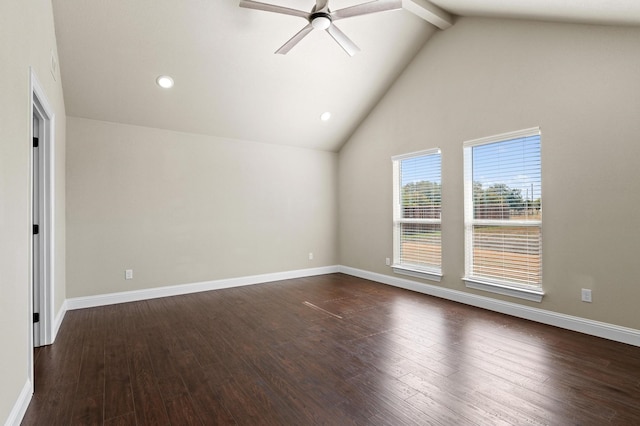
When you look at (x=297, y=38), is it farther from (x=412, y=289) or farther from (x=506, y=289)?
(x=412, y=289)

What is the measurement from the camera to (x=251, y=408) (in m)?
2.01

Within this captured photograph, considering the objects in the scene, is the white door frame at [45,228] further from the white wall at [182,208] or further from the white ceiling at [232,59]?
the white wall at [182,208]

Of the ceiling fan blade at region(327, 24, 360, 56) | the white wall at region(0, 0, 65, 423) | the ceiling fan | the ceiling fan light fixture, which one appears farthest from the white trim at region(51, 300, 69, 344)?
the ceiling fan blade at region(327, 24, 360, 56)

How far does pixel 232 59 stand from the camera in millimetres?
3955

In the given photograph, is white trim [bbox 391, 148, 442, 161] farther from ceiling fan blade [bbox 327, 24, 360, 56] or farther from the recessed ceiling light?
the recessed ceiling light

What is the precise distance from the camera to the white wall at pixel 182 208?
416cm

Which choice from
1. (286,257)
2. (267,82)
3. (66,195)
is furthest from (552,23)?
(66,195)

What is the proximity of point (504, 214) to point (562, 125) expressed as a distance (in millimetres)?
1123

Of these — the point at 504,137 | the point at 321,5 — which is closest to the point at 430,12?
the point at 504,137

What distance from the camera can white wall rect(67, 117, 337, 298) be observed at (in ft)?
13.6

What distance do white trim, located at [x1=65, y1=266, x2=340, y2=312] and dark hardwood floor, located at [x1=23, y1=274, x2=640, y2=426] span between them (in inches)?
9.6

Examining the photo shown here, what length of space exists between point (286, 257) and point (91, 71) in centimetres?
386

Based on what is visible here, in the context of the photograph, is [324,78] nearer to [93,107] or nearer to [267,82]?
[267,82]

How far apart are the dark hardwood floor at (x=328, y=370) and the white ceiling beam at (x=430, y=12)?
3688 millimetres
